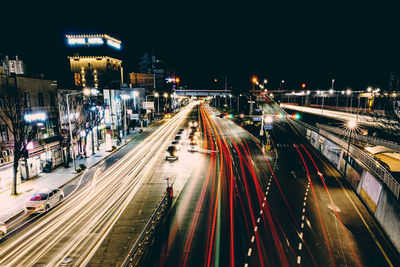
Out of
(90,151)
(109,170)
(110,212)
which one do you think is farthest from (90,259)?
(90,151)

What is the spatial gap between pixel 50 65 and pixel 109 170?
22362 mm

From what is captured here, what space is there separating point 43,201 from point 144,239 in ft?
33.4

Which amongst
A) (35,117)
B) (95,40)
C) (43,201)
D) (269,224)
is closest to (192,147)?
(35,117)

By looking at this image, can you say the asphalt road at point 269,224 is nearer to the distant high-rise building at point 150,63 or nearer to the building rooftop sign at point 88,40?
the building rooftop sign at point 88,40

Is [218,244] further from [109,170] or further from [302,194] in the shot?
[109,170]

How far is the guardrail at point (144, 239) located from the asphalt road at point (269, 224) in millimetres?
519

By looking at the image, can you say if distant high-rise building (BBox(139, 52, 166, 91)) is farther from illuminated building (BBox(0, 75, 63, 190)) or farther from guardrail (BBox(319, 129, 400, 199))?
guardrail (BBox(319, 129, 400, 199))

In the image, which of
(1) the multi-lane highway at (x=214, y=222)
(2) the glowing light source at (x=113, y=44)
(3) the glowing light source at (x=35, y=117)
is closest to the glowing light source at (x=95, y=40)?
(2) the glowing light source at (x=113, y=44)

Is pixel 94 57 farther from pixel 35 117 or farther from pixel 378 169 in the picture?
pixel 378 169

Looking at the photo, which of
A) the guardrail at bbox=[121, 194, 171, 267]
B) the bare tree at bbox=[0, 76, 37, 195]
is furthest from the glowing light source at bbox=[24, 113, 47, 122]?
the guardrail at bbox=[121, 194, 171, 267]

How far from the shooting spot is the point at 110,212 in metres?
16.6

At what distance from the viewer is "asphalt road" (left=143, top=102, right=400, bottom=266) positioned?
1216 cm

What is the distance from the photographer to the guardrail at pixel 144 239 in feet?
32.4

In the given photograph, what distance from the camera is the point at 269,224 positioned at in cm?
1517
